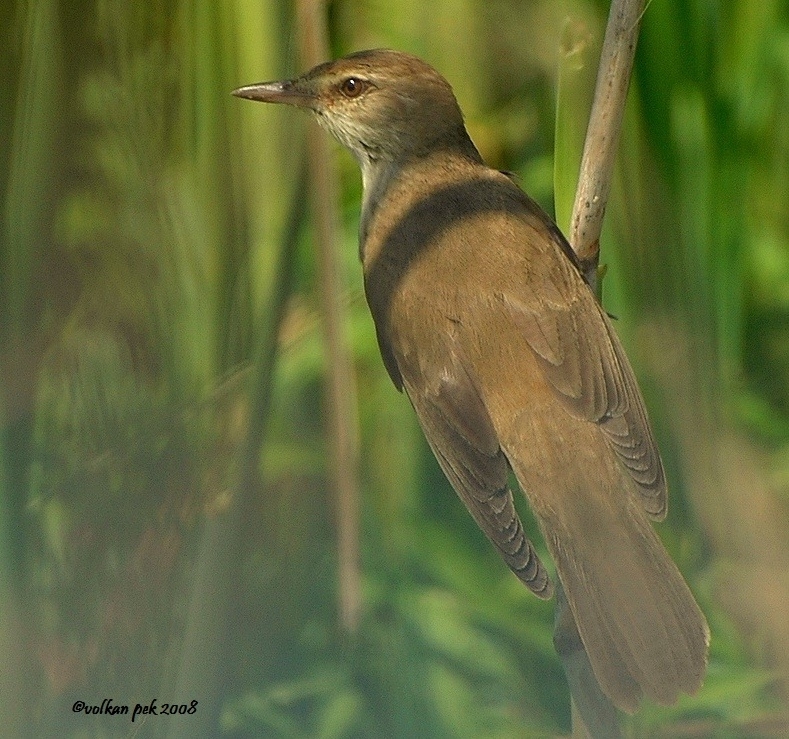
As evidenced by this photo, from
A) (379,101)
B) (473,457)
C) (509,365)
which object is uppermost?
(379,101)

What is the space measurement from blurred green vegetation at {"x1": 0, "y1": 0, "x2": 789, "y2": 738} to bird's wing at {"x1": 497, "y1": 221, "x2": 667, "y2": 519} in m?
0.45

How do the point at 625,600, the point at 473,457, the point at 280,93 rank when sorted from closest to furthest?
the point at 625,600, the point at 473,457, the point at 280,93

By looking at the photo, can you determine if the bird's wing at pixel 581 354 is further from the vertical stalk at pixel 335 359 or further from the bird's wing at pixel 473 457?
the vertical stalk at pixel 335 359

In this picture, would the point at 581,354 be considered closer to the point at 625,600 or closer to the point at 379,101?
the point at 625,600

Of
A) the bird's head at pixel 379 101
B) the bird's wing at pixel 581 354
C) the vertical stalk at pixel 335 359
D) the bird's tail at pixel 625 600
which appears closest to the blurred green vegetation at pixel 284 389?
Answer: the vertical stalk at pixel 335 359

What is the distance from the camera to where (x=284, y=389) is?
7.54ft

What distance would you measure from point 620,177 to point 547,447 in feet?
2.61

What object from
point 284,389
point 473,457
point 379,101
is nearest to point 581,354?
point 473,457

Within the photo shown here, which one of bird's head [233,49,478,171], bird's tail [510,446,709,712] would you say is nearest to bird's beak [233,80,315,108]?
bird's head [233,49,478,171]

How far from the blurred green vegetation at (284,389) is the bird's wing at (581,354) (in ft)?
1.46

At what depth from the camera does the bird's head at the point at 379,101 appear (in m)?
1.94

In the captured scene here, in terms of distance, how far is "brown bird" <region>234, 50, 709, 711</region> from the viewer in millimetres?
1544

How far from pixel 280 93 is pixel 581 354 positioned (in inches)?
25.5

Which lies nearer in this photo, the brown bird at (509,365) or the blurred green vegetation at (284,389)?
the brown bird at (509,365)
